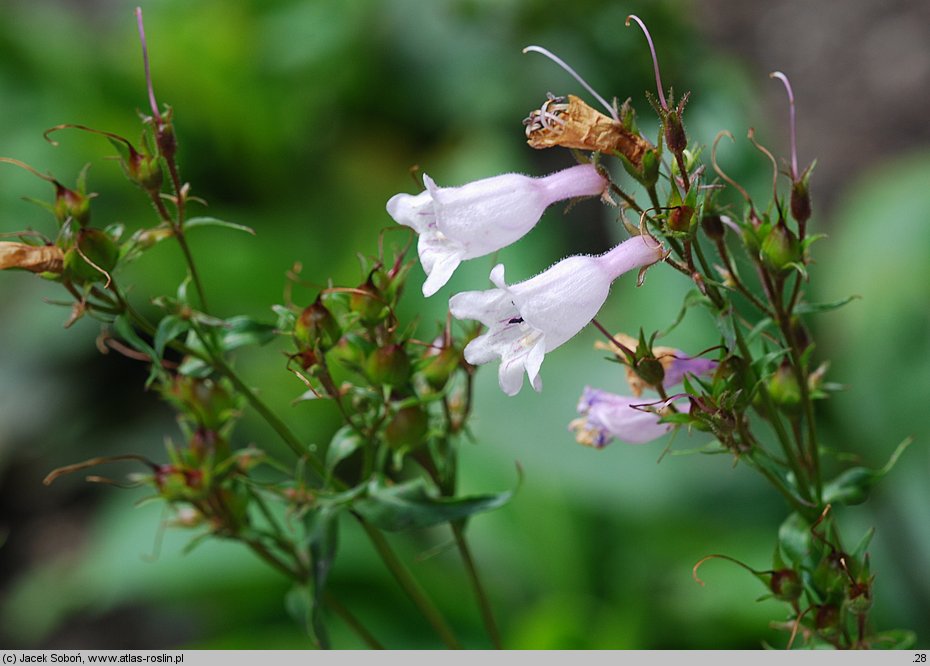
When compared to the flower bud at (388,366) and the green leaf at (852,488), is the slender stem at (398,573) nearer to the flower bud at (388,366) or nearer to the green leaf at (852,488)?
the flower bud at (388,366)

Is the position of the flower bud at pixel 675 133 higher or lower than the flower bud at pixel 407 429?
higher

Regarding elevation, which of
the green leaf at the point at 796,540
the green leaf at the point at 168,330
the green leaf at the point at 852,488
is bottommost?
the green leaf at the point at 796,540

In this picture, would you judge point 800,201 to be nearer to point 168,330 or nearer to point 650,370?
point 650,370

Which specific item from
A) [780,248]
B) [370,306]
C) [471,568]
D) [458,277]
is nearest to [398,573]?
[471,568]

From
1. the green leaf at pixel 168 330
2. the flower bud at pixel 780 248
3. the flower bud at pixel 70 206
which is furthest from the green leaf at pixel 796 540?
the flower bud at pixel 70 206

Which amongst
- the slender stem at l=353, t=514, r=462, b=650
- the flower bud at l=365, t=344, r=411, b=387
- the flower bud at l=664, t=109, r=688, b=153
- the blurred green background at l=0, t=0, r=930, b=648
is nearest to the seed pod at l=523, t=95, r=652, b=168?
the flower bud at l=664, t=109, r=688, b=153

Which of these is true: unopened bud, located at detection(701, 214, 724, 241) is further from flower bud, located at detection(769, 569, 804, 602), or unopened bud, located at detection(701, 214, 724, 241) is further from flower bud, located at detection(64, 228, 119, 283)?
flower bud, located at detection(64, 228, 119, 283)
